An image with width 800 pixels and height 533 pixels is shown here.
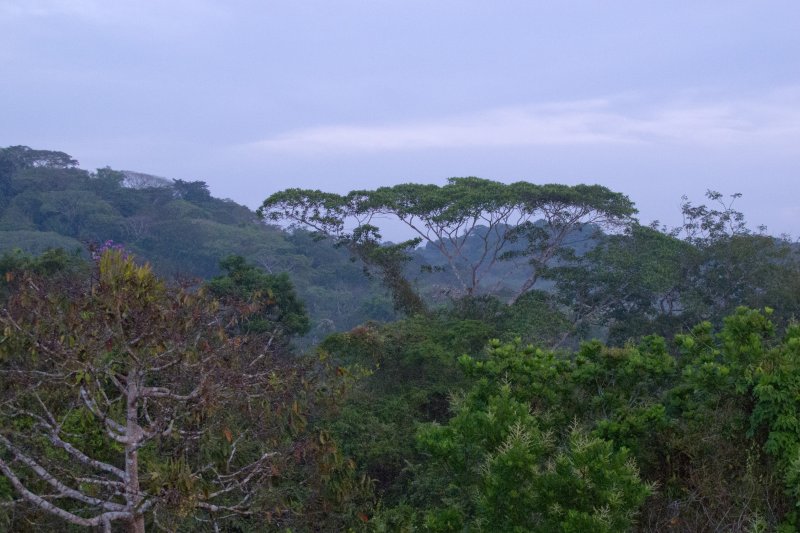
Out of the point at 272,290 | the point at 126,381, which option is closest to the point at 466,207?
the point at 272,290

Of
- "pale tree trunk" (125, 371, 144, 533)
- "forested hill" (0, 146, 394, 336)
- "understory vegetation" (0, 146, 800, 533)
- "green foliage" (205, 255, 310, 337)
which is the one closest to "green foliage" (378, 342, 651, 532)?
"understory vegetation" (0, 146, 800, 533)

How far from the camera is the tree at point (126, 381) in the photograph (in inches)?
199

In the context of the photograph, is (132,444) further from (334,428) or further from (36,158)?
(36,158)

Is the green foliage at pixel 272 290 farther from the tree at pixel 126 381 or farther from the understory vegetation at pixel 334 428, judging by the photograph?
the tree at pixel 126 381

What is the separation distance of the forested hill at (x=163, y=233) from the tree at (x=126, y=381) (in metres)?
22.8

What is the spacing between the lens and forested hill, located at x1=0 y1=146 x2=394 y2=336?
33.0 m

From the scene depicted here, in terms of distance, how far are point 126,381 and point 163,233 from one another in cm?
3329

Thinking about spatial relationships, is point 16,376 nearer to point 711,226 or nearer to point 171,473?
point 171,473

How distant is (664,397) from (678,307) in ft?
37.6

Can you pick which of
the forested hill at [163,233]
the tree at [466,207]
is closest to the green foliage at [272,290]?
the tree at [466,207]

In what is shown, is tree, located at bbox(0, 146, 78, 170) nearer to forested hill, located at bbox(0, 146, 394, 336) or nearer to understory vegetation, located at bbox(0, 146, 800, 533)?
forested hill, located at bbox(0, 146, 394, 336)

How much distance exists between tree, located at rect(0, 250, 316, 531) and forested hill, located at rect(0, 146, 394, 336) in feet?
74.9

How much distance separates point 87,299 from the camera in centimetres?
Answer: 514

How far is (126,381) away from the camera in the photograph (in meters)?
5.67
